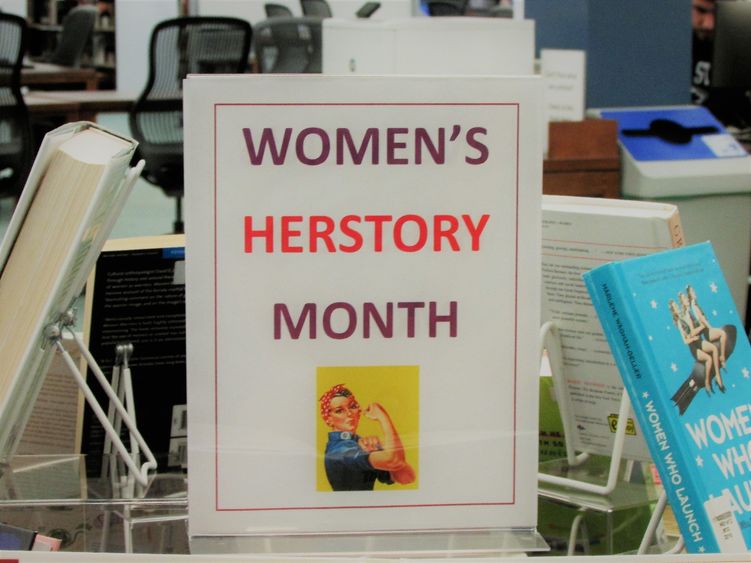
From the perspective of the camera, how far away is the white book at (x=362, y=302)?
968mm

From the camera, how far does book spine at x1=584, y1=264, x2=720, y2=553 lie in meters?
0.91

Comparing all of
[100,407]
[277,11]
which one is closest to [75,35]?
[277,11]

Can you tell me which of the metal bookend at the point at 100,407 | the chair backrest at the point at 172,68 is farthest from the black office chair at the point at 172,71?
the metal bookend at the point at 100,407

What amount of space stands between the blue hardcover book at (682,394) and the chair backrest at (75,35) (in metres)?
8.36

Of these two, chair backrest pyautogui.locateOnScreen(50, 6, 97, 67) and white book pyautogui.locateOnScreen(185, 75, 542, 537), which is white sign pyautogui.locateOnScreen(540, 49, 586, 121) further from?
chair backrest pyautogui.locateOnScreen(50, 6, 97, 67)

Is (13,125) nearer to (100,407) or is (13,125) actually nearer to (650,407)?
(100,407)

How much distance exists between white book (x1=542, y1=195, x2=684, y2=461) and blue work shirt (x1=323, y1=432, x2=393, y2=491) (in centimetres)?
37

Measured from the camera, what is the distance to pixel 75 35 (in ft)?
29.0

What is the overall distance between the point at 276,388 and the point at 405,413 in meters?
0.12

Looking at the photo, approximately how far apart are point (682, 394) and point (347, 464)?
293 millimetres

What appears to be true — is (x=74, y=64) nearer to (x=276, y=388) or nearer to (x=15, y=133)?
(x=15, y=133)

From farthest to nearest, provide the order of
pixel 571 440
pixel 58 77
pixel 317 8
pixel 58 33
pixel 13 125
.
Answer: pixel 58 33
pixel 317 8
pixel 58 77
pixel 13 125
pixel 571 440

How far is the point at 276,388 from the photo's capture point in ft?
3.23

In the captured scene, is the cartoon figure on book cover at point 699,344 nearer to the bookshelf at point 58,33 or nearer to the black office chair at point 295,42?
the black office chair at point 295,42
